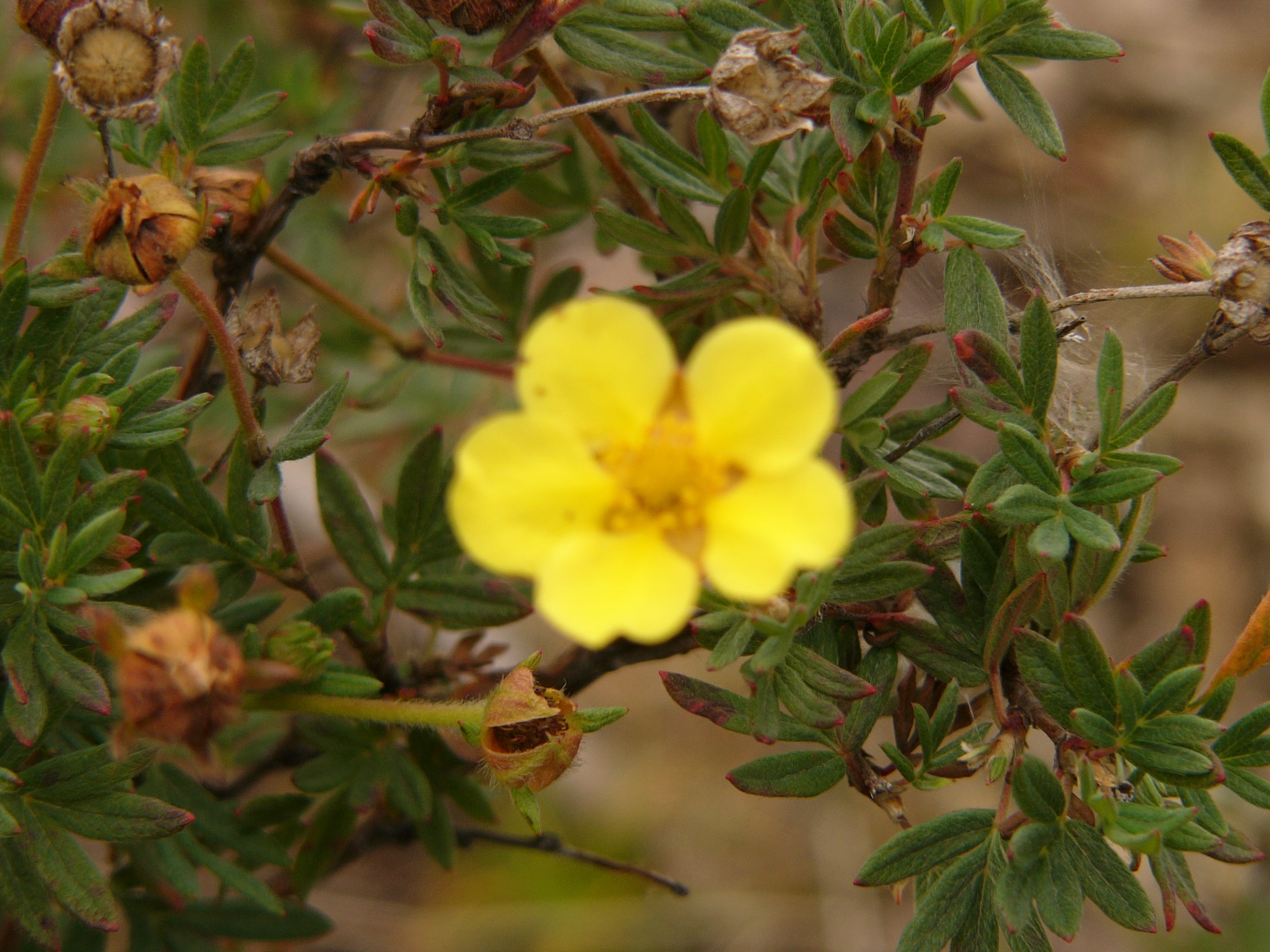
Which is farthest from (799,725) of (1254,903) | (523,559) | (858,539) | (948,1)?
(1254,903)

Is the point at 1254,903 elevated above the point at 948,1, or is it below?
below

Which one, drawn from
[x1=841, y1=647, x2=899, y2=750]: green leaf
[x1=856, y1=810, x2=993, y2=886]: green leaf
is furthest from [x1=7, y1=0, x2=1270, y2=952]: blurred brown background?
[x1=856, y1=810, x2=993, y2=886]: green leaf

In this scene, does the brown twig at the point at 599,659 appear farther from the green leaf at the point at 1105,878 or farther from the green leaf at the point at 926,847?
the green leaf at the point at 1105,878

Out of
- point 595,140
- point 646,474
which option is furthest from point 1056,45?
point 646,474

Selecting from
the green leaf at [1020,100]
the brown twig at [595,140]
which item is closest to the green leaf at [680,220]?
the brown twig at [595,140]

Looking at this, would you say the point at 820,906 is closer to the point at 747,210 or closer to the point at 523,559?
the point at 747,210

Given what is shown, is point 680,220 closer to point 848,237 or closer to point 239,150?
point 848,237
